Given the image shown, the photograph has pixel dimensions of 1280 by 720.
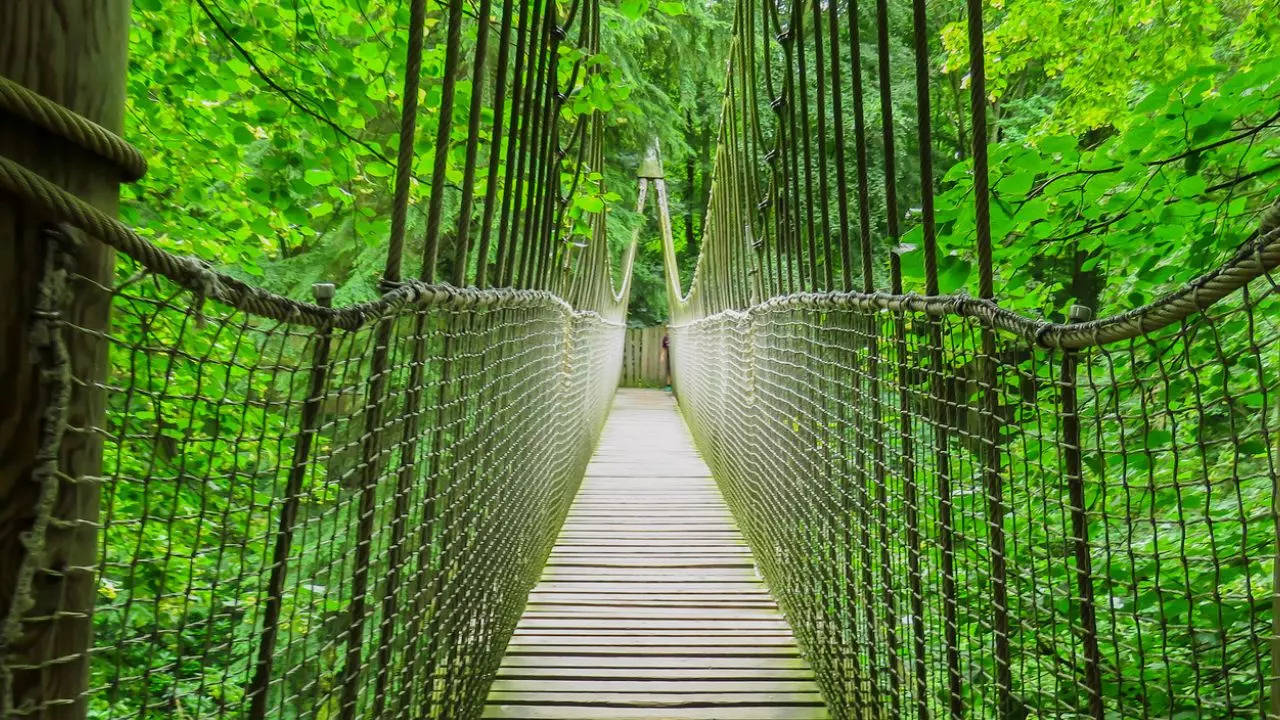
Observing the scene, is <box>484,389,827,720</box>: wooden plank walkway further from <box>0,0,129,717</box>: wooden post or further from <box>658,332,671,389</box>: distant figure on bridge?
<box>658,332,671,389</box>: distant figure on bridge

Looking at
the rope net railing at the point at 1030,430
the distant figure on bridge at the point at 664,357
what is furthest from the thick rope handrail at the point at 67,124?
the distant figure on bridge at the point at 664,357

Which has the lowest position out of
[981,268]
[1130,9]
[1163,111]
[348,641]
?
[348,641]

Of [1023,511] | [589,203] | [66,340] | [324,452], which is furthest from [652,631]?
[66,340]

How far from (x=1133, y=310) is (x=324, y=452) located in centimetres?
98

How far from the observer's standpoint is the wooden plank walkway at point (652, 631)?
2082mm

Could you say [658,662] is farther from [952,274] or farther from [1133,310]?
[1133,310]

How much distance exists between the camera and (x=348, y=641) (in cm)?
113

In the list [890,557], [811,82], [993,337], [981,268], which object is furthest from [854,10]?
[811,82]

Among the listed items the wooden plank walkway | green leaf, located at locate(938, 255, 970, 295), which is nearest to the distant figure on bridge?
the wooden plank walkway

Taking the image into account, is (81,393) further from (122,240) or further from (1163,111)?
(1163,111)

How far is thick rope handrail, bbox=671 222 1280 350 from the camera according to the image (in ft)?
2.08

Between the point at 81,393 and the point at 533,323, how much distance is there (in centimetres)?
206

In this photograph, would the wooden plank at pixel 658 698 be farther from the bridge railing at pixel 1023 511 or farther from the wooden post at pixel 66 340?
the wooden post at pixel 66 340

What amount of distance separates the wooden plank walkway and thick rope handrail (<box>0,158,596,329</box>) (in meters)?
1.29
